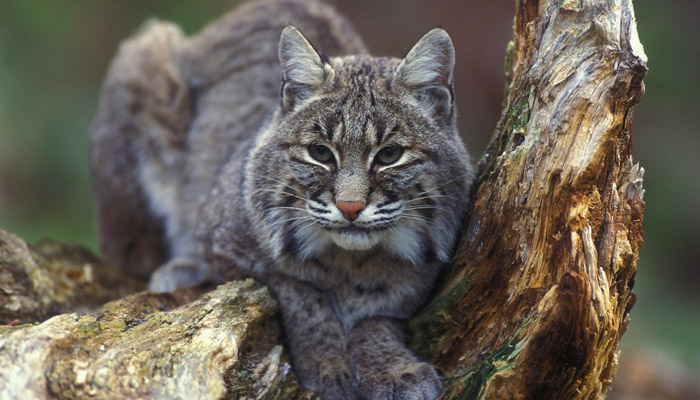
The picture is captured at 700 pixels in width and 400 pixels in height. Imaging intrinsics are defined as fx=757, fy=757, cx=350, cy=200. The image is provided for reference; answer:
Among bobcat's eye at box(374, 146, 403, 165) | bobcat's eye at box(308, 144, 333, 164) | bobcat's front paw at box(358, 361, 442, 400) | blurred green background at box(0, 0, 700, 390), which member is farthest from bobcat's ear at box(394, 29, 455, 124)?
blurred green background at box(0, 0, 700, 390)

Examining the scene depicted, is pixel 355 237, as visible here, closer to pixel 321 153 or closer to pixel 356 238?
pixel 356 238

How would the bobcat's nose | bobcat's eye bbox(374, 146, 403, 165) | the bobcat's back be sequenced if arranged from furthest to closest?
the bobcat's back
bobcat's eye bbox(374, 146, 403, 165)
the bobcat's nose

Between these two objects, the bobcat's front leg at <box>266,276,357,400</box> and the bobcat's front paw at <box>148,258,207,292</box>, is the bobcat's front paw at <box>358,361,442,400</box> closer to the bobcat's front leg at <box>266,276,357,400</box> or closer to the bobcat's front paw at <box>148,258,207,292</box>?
the bobcat's front leg at <box>266,276,357,400</box>

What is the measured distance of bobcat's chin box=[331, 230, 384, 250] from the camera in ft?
13.0

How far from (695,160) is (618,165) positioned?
6.80 meters

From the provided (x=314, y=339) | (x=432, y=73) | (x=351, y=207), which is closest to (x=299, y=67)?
(x=432, y=73)

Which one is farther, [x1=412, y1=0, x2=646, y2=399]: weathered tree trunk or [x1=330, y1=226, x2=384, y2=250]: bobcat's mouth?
[x1=330, y1=226, x2=384, y2=250]: bobcat's mouth

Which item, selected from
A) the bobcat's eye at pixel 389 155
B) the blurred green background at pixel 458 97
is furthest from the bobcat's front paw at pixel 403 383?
the blurred green background at pixel 458 97

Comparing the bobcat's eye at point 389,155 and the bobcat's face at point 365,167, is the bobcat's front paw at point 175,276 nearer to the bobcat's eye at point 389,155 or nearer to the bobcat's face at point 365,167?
the bobcat's face at point 365,167

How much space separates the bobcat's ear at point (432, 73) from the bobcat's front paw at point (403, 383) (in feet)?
4.67

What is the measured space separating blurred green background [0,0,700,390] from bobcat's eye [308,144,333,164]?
5.66m

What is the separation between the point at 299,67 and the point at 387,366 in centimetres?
176

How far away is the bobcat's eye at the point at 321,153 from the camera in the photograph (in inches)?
163

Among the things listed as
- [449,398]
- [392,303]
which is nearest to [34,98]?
[392,303]
